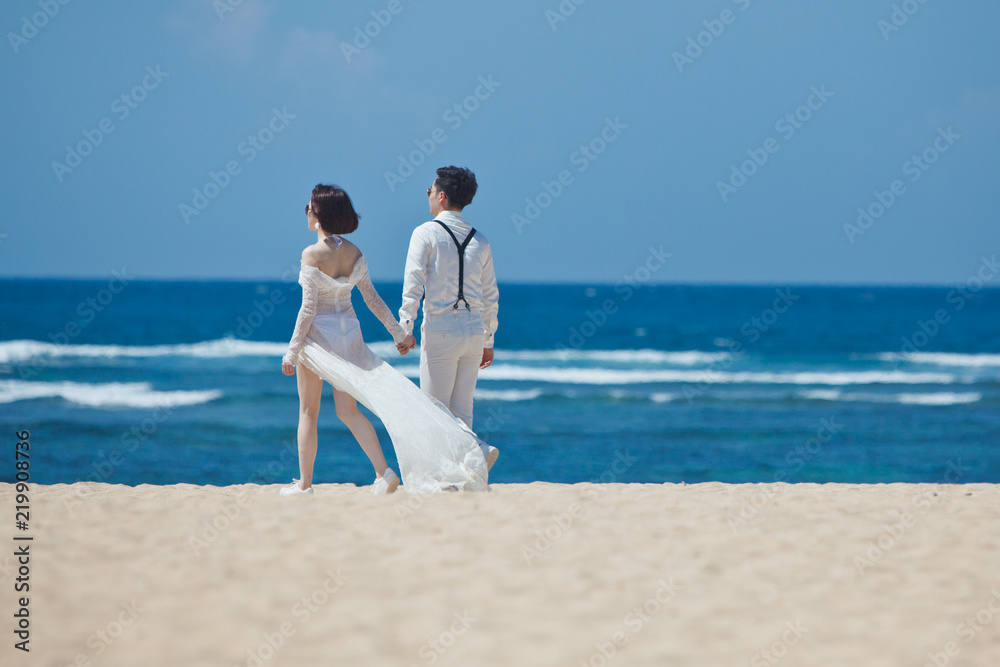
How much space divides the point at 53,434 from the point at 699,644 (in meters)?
11.2

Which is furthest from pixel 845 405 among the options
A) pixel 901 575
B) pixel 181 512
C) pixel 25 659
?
pixel 25 659

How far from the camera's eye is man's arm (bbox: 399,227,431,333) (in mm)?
4918

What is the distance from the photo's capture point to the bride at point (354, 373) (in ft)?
16.5

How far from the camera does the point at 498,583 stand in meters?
3.43
